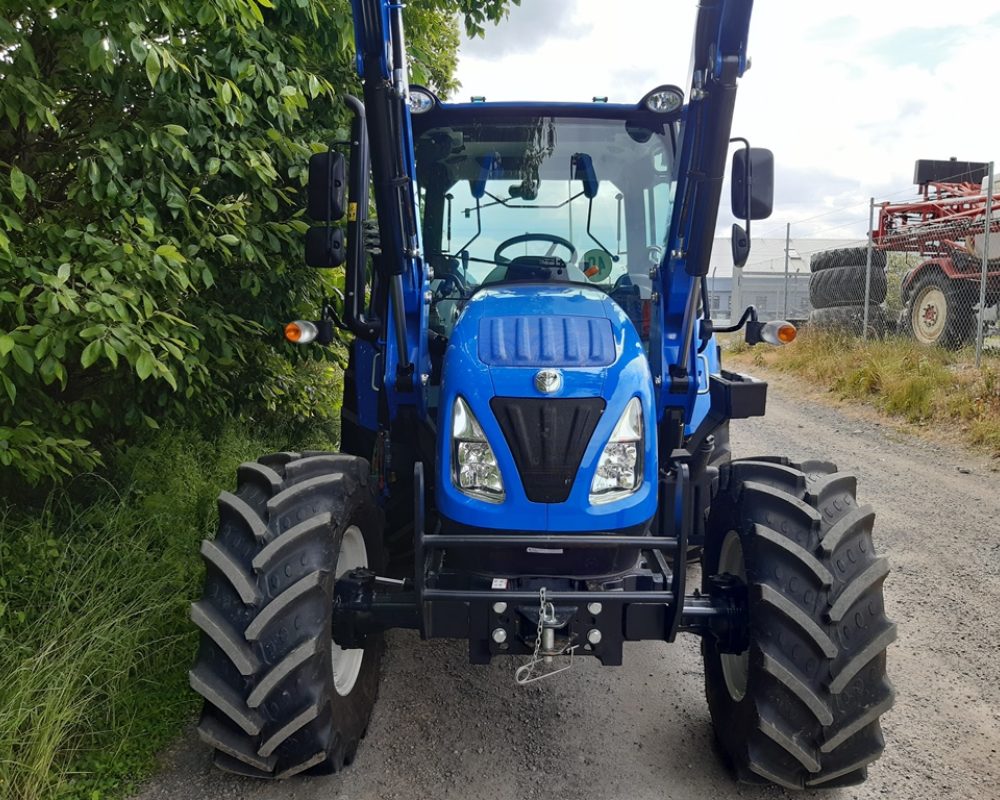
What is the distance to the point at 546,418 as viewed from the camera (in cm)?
266

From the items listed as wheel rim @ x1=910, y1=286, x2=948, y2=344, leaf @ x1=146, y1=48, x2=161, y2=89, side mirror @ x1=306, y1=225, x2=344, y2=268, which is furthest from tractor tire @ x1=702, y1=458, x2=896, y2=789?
wheel rim @ x1=910, y1=286, x2=948, y2=344

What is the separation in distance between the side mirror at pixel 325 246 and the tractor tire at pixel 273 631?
915mm

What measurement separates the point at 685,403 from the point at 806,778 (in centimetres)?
150

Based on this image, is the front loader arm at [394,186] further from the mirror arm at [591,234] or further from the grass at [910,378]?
the grass at [910,378]

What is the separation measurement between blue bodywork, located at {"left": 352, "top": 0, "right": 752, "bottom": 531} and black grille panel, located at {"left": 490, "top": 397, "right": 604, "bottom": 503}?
0.09ft

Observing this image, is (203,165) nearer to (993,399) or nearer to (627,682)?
(627,682)

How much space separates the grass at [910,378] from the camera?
793 centimetres

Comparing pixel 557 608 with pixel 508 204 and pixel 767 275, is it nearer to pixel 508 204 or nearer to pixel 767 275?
pixel 508 204

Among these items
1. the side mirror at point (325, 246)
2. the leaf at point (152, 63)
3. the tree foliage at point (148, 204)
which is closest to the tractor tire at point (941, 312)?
the tree foliage at point (148, 204)

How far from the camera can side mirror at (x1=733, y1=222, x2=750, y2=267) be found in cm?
332

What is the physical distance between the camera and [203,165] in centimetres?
381

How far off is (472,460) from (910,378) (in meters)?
8.03

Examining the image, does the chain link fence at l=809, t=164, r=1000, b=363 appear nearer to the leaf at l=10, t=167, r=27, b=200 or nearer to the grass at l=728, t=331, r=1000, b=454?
the grass at l=728, t=331, r=1000, b=454

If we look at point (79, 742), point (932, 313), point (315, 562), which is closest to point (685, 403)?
point (315, 562)
